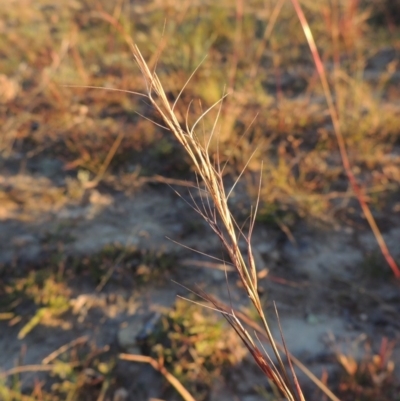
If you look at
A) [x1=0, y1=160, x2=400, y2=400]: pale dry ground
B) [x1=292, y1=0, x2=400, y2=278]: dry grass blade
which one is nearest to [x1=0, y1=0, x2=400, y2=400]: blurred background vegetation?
[x1=0, y1=160, x2=400, y2=400]: pale dry ground

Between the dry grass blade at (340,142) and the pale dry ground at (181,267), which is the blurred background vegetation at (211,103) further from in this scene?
the dry grass blade at (340,142)

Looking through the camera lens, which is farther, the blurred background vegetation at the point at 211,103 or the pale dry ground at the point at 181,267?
the blurred background vegetation at the point at 211,103

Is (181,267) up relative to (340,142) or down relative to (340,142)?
down

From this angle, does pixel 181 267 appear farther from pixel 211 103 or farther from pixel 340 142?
pixel 211 103

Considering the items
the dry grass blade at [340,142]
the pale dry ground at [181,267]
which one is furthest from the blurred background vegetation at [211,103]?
the dry grass blade at [340,142]

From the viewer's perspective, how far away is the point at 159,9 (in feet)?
17.4

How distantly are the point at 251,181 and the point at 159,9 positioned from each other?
2.92 m

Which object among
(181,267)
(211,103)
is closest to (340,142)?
(181,267)

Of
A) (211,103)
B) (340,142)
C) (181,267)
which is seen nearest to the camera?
(340,142)

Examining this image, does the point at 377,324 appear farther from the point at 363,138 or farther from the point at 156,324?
the point at 363,138

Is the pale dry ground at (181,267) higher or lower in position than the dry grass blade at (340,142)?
lower

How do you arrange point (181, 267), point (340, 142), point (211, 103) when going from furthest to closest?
point (211, 103) → point (181, 267) → point (340, 142)

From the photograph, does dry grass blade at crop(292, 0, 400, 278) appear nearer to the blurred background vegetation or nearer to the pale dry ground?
the pale dry ground

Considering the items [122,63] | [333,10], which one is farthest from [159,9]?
[333,10]
